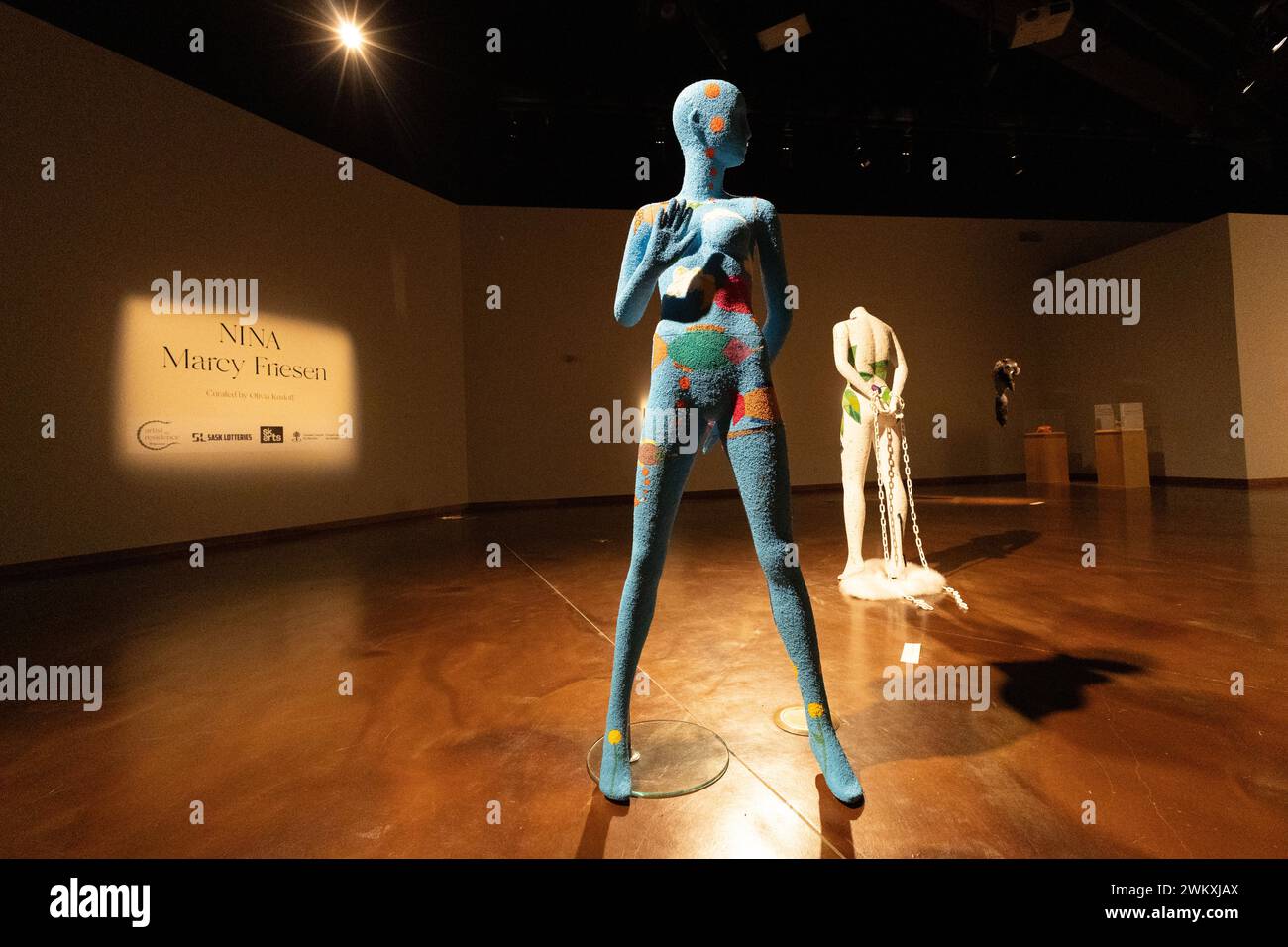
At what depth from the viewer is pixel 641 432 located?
3484 mm

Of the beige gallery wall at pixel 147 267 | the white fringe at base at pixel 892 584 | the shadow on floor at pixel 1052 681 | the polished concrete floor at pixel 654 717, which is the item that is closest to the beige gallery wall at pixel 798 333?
the beige gallery wall at pixel 147 267

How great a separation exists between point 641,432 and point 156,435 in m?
5.28

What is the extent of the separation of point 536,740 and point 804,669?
868 mm

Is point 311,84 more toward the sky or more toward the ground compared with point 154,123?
more toward the sky

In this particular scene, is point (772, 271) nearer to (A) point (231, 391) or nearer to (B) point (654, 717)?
(B) point (654, 717)

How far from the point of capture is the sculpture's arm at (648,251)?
1459mm

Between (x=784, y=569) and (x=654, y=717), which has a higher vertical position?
(x=784, y=569)

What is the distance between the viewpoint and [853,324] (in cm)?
367

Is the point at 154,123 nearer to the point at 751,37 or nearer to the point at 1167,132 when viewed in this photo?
the point at 751,37

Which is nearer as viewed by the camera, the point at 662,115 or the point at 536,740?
the point at 536,740

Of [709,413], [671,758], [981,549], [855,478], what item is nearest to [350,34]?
[855,478]

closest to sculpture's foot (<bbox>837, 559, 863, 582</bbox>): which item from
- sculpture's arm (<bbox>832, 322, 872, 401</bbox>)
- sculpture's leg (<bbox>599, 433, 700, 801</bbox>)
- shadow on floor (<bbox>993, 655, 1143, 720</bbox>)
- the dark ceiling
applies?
sculpture's arm (<bbox>832, 322, 872, 401</bbox>)

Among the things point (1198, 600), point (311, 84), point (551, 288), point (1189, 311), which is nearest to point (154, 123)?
point (311, 84)

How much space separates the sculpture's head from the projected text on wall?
20.9 ft
